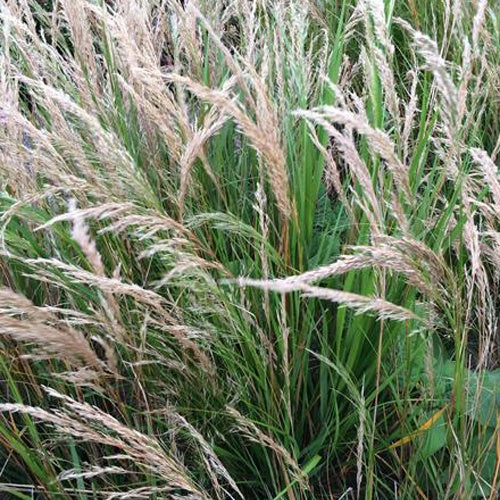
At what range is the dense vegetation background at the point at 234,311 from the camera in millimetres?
1157

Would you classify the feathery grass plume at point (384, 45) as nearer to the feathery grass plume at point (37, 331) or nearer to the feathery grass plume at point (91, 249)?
the feathery grass plume at point (91, 249)

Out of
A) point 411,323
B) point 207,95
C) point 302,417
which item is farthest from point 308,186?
point 207,95

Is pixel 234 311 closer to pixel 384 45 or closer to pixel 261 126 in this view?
pixel 261 126

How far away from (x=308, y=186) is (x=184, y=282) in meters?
0.51

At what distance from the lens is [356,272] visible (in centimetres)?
147

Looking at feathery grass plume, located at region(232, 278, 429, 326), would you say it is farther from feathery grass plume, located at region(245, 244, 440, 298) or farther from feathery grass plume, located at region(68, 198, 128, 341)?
feathery grass plume, located at region(68, 198, 128, 341)

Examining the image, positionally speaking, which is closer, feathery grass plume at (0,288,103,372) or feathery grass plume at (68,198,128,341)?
feathery grass plume at (68,198,128,341)

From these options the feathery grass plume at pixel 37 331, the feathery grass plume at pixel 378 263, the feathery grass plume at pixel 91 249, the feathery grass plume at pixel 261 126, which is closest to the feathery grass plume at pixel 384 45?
the feathery grass plume at pixel 261 126

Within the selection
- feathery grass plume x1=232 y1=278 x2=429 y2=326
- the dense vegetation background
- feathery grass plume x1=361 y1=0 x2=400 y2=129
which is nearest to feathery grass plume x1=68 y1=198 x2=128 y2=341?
the dense vegetation background

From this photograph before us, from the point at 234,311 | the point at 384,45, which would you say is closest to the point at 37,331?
the point at 234,311

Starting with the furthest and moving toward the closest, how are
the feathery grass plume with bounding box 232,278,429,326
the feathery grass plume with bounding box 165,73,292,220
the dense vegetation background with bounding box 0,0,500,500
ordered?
the dense vegetation background with bounding box 0,0,500,500 < the feathery grass plume with bounding box 165,73,292,220 < the feathery grass plume with bounding box 232,278,429,326

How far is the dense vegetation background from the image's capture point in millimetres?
1157

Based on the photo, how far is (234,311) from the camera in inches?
52.4

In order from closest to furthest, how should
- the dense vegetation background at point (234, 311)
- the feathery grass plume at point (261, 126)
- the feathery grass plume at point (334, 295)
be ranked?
the feathery grass plume at point (334, 295)
the feathery grass plume at point (261, 126)
the dense vegetation background at point (234, 311)
